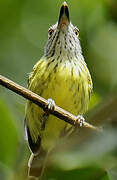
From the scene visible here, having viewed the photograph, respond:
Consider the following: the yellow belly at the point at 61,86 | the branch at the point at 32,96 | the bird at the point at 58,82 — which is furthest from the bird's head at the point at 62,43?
the branch at the point at 32,96

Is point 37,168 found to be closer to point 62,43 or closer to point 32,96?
point 32,96

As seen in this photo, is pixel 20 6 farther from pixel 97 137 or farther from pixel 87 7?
pixel 97 137

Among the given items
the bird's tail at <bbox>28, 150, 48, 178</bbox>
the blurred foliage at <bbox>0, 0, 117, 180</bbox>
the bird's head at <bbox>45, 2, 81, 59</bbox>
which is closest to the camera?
the blurred foliage at <bbox>0, 0, 117, 180</bbox>

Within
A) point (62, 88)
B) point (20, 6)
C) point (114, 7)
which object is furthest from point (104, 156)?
point (62, 88)

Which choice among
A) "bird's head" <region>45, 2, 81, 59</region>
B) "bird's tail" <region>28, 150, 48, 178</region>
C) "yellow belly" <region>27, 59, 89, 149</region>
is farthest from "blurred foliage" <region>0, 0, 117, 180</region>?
"bird's head" <region>45, 2, 81, 59</region>

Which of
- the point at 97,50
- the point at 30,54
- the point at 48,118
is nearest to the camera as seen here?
the point at 97,50

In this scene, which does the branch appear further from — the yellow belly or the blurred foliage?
the yellow belly
